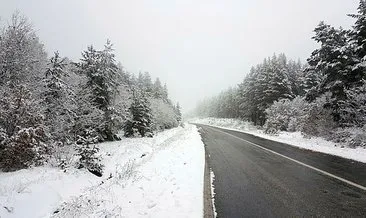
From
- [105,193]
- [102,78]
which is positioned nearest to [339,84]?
[105,193]

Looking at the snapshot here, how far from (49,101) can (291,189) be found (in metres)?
15.9

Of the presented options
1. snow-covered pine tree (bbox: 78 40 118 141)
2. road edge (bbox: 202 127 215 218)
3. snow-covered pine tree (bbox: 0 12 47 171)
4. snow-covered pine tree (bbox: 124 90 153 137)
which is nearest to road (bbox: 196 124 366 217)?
road edge (bbox: 202 127 215 218)

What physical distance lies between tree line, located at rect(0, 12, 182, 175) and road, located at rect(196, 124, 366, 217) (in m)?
7.46

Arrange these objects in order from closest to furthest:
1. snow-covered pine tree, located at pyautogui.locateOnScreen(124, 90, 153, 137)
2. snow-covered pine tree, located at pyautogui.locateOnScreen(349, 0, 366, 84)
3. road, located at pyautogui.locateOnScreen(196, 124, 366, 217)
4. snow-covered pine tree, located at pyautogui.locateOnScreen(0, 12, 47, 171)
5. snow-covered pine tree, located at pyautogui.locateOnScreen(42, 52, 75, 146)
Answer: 1. road, located at pyautogui.locateOnScreen(196, 124, 366, 217)
2. snow-covered pine tree, located at pyautogui.locateOnScreen(0, 12, 47, 171)
3. snow-covered pine tree, located at pyautogui.locateOnScreen(42, 52, 75, 146)
4. snow-covered pine tree, located at pyautogui.locateOnScreen(349, 0, 366, 84)
5. snow-covered pine tree, located at pyautogui.locateOnScreen(124, 90, 153, 137)

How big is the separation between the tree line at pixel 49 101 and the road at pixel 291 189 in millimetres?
7455

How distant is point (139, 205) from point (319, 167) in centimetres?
689

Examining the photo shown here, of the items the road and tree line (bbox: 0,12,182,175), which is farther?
tree line (bbox: 0,12,182,175)

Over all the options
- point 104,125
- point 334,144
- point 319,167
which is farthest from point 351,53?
point 104,125

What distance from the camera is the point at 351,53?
61.4 feet

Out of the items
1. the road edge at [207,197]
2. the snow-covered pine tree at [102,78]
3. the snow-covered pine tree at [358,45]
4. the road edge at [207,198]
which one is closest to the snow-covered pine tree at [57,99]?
the snow-covered pine tree at [102,78]

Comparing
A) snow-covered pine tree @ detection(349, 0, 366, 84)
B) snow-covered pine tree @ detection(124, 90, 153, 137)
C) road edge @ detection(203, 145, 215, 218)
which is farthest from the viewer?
snow-covered pine tree @ detection(124, 90, 153, 137)

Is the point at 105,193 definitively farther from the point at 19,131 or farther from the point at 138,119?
the point at 138,119

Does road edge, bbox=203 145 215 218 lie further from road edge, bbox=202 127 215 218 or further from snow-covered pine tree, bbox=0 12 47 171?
snow-covered pine tree, bbox=0 12 47 171

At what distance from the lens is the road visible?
16.7 feet
